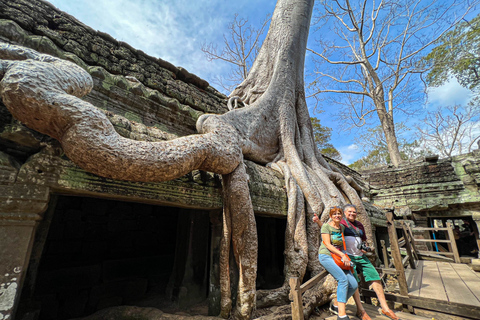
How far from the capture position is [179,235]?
138 inches

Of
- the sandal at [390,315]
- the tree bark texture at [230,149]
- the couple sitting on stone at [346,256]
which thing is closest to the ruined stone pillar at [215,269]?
the tree bark texture at [230,149]

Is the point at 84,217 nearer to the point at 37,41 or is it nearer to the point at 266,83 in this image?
the point at 37,41

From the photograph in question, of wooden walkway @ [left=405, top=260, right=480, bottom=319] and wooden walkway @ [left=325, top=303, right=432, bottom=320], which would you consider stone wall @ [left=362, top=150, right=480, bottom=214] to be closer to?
wooden walkway @ [left=405, top=260, right=480, bottom=319]

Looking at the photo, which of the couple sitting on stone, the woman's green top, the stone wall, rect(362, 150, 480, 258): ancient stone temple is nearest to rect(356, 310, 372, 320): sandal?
the couple sitting on stone

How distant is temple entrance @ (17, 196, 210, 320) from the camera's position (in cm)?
312

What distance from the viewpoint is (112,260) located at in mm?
3973

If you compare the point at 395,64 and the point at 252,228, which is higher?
the point at 395,64

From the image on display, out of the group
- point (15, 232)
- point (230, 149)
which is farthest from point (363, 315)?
point (15, 232)

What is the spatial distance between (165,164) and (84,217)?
3.37 m

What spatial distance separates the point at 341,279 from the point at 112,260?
149 inches

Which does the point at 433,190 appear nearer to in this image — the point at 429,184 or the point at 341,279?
the point at 429,184

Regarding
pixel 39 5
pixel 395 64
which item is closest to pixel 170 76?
pixel 39 5

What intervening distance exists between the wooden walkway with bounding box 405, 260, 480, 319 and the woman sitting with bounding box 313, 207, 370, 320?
1266mm

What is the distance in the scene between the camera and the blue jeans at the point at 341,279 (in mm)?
2014
